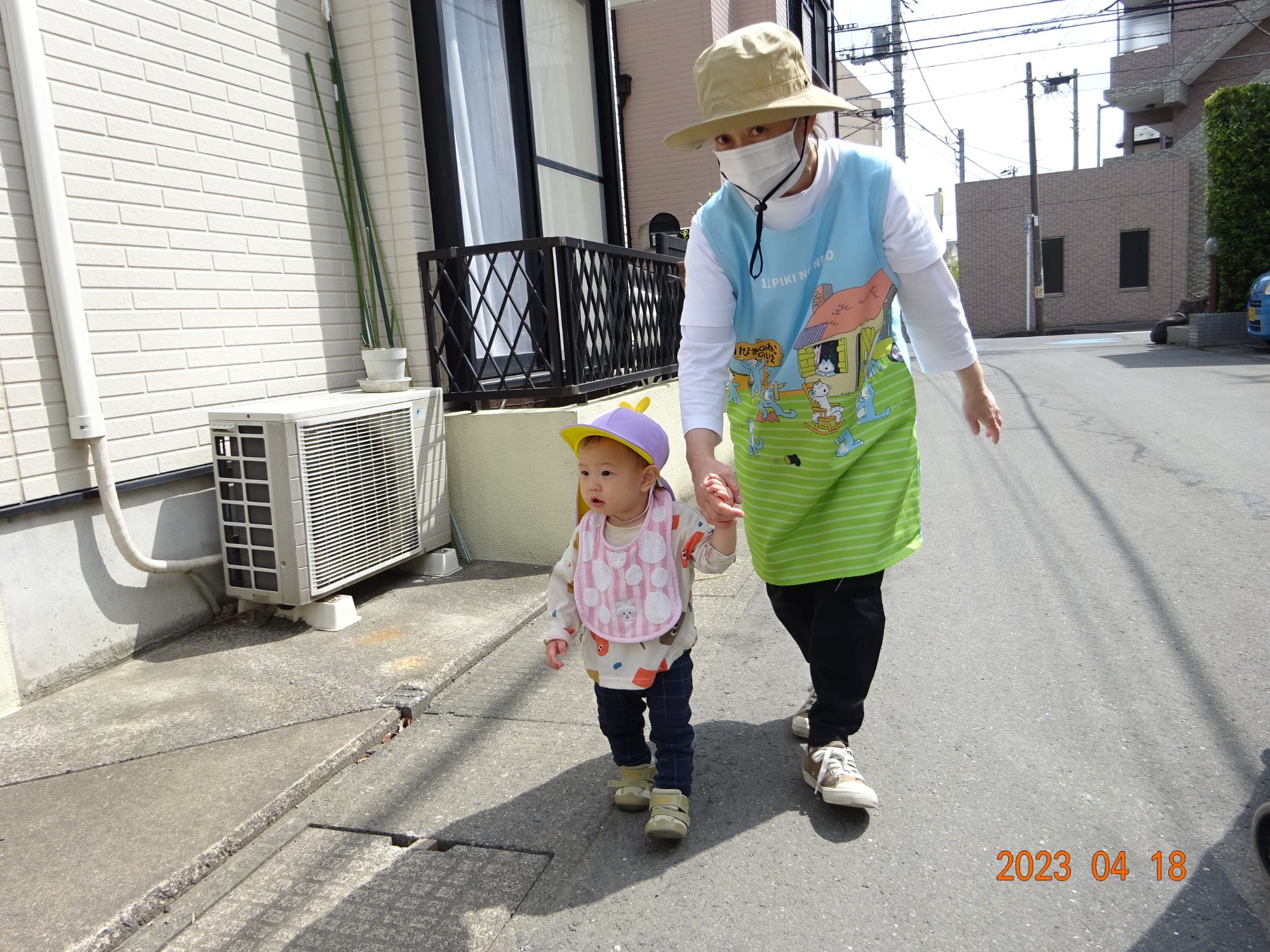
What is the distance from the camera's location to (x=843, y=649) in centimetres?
245

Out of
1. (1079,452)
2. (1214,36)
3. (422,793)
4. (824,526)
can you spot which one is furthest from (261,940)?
(1214,36)

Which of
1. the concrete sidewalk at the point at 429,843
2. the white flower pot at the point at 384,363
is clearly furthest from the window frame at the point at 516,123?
the concrete sidewalk at the point at 429,843

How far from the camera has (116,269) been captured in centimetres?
371

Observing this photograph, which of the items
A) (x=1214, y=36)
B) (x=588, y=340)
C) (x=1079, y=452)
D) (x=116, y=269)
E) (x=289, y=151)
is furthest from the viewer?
(x=1214, y=36)

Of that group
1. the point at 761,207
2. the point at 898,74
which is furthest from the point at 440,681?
the point at 898,74

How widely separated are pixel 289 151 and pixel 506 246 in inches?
47.0

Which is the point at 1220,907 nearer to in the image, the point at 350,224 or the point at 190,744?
the point at 190,744

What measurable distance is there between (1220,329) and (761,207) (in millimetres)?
15769

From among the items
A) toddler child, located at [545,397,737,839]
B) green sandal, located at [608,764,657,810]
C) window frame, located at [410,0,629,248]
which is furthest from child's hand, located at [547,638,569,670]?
window frame, located at [410,0,629,248]

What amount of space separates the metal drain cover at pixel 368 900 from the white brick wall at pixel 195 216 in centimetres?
189

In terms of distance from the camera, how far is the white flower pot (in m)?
4.75

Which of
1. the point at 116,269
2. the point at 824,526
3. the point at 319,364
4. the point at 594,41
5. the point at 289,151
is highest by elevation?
the point at 594,41

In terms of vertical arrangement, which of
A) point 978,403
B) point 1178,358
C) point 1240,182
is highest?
point 1240,182

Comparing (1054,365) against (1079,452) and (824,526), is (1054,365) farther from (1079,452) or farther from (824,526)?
(824,526)
